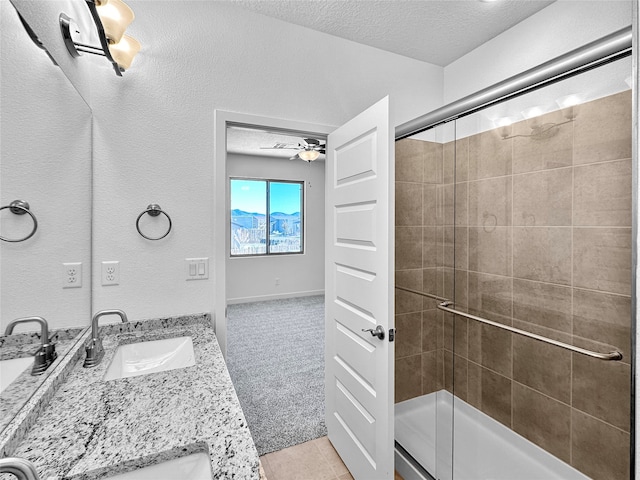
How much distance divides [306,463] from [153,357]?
3.63ft

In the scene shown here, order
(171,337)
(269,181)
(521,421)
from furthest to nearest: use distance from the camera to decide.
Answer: (269,181) < (521,421) < (171,337)

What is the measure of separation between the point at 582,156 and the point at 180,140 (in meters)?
2.01

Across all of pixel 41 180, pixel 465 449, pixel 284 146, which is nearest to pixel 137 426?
pixel 41 180

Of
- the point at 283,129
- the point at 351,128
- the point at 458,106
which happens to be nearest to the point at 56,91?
the point at 283,129

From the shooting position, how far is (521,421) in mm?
1829

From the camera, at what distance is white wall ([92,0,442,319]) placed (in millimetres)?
1581

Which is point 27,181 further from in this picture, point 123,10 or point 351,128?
point 351,128

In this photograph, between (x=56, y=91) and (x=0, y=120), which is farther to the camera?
(x=56, y=91)

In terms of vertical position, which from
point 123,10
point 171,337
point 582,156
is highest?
point 123,10

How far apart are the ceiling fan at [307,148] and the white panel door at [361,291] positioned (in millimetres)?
2303

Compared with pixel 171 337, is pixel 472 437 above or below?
below

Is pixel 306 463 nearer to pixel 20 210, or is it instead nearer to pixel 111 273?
pixel 111 273

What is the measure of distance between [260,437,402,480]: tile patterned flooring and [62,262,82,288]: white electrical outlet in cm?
142

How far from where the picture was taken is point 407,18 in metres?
1.90
